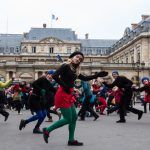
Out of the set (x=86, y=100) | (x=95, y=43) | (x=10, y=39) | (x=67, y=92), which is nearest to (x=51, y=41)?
(x=10, y=39)

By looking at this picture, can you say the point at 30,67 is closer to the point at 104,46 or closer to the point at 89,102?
the point at 104,46

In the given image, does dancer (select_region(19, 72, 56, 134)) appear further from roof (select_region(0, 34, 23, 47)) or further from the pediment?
roof (select_region(0, 34, 23, 47))

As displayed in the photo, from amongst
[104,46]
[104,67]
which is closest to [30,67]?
[104,67]

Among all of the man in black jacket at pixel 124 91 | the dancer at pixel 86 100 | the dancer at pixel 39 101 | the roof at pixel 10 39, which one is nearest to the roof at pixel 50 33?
the roof at pixel 10 39

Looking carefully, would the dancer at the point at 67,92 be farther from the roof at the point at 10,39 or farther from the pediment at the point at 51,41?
the roof at the point at 10,39

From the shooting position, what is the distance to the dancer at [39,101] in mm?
9406

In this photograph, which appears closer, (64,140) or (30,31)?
(64,140)

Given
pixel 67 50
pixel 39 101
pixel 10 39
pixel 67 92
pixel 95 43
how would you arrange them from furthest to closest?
1. pixel 95 43
2. pixel 10 39
3. pixel 67 50
4. pixel 39 101
5. pixel 67 92

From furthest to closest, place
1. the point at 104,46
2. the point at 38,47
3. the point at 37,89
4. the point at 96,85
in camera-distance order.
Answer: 1. the point at 104,46
2. the point at 38,47
3. the point at 96,85
4. the point at 37,89

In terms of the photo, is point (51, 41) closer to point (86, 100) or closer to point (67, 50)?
point (67, 50)

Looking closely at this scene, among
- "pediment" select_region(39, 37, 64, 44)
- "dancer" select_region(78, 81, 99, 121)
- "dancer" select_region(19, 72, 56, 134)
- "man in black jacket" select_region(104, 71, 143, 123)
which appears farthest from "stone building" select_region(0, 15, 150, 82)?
"dancer" select_region(19, 72, 56, 134)

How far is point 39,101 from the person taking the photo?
947 centimetres

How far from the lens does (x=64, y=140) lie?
798cm

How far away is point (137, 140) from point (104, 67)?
50888 mm
